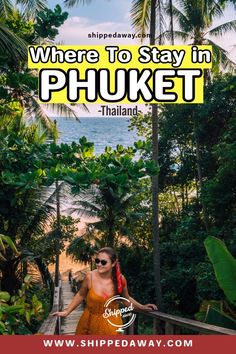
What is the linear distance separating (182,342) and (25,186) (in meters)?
1.15

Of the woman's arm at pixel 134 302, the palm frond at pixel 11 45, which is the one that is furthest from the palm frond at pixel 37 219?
the woman's arm at pixel 134 302

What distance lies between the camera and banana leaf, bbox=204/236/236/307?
412cm

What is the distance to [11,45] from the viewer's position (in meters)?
3.60

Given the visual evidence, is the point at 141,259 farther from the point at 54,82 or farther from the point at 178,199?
the point at 54,82

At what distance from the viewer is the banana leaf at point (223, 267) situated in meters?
4.12

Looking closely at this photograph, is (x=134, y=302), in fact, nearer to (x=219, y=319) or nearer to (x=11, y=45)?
(x=219, y=319)

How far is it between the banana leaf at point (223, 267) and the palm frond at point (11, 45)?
79.0 inches

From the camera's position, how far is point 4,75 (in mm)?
3615

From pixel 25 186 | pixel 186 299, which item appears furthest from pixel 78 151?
pixel 186 299

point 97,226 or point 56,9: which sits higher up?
point 56,9

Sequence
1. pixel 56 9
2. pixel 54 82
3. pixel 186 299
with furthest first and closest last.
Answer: pixel 186 299 < pixel 54 82 < pixel 56 9

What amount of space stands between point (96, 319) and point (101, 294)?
18cm

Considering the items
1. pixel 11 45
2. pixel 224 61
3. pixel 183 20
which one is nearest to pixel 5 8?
pixel 11 45

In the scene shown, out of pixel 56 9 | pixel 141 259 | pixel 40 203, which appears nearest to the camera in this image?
pixel 56 9
